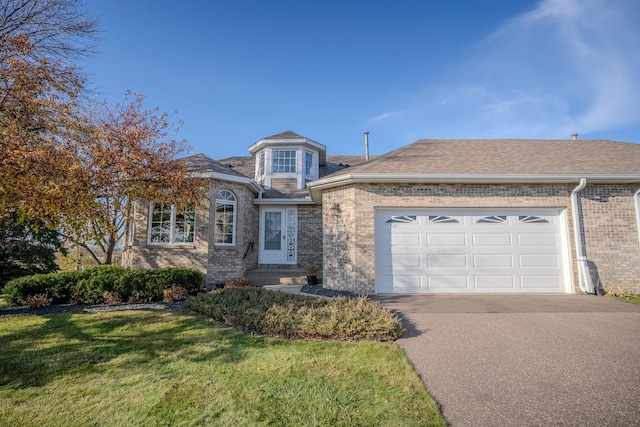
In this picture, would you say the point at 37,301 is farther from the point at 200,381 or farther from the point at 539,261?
the point at 539,261

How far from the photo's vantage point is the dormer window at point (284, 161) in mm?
13197

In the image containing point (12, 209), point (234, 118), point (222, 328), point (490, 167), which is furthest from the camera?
point (234, 118)

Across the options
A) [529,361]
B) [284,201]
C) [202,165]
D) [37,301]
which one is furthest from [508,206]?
[37,301]

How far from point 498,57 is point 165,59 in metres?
10.9

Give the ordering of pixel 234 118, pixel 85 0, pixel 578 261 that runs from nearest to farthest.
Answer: pixel 85 0 < pixel 578 261 < pixel 234 118

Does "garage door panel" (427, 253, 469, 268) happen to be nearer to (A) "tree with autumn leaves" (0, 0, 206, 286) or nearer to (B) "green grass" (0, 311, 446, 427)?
(B) "green grass" (0, 311, 446, 427)

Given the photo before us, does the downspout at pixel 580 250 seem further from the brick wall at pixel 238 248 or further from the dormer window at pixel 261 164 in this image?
the dormer window at pixel 261 164

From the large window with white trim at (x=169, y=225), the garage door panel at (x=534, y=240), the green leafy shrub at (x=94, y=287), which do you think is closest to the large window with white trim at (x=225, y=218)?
the large window with white trim at (x=169, y=225)

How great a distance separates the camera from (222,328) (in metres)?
5.21

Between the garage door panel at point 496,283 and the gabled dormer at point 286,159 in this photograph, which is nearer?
the garage door panel at point 496,283

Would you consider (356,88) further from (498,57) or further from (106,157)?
(106,157)

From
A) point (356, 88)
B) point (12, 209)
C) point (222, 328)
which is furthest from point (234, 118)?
point (222, 328)

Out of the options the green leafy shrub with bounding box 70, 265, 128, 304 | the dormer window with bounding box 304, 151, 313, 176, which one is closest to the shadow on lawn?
the green leafy shrub with bounding box 70, 265, 128, 304

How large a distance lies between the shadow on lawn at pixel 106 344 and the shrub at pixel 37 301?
2.66 ft
